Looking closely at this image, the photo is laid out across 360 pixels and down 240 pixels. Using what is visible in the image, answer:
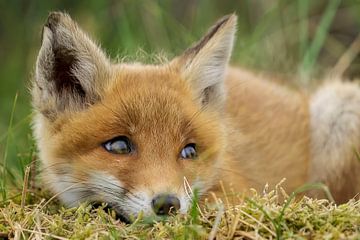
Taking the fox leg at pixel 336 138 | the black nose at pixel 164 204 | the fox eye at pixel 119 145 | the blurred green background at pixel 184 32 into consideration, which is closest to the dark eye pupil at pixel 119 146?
the fox eye at pixel 119 145

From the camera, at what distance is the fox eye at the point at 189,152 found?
4520 mm

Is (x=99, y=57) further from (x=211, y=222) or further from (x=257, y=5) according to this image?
(x=257, y=5)

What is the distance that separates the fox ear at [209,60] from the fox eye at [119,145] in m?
0.84

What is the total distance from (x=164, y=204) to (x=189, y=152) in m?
0.68

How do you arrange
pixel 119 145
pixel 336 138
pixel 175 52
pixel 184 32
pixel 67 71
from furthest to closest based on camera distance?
pixel 184 32, pixel 175 52, pixel 336 138, pixel 67 71, pixel 119 145

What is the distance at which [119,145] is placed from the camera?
4.34 m

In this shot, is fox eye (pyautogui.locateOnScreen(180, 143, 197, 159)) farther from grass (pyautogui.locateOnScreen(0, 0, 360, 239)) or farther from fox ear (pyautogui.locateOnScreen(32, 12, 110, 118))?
fox ear (pyautogui.locateOnScreen(32, 12, 110, 118))

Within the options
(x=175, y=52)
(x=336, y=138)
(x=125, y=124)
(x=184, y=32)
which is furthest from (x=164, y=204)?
(x=184, y=32)

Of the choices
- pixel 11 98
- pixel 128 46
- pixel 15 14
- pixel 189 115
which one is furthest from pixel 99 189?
pixel 15 14

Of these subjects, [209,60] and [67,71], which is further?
[209,60]

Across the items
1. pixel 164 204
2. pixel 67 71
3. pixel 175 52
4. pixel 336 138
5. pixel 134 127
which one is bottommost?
pixel 336 138

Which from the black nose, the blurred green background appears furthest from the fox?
the blurred green background

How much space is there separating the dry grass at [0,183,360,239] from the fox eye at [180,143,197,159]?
464 mm

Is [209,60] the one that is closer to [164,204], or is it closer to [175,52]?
[164,204]
